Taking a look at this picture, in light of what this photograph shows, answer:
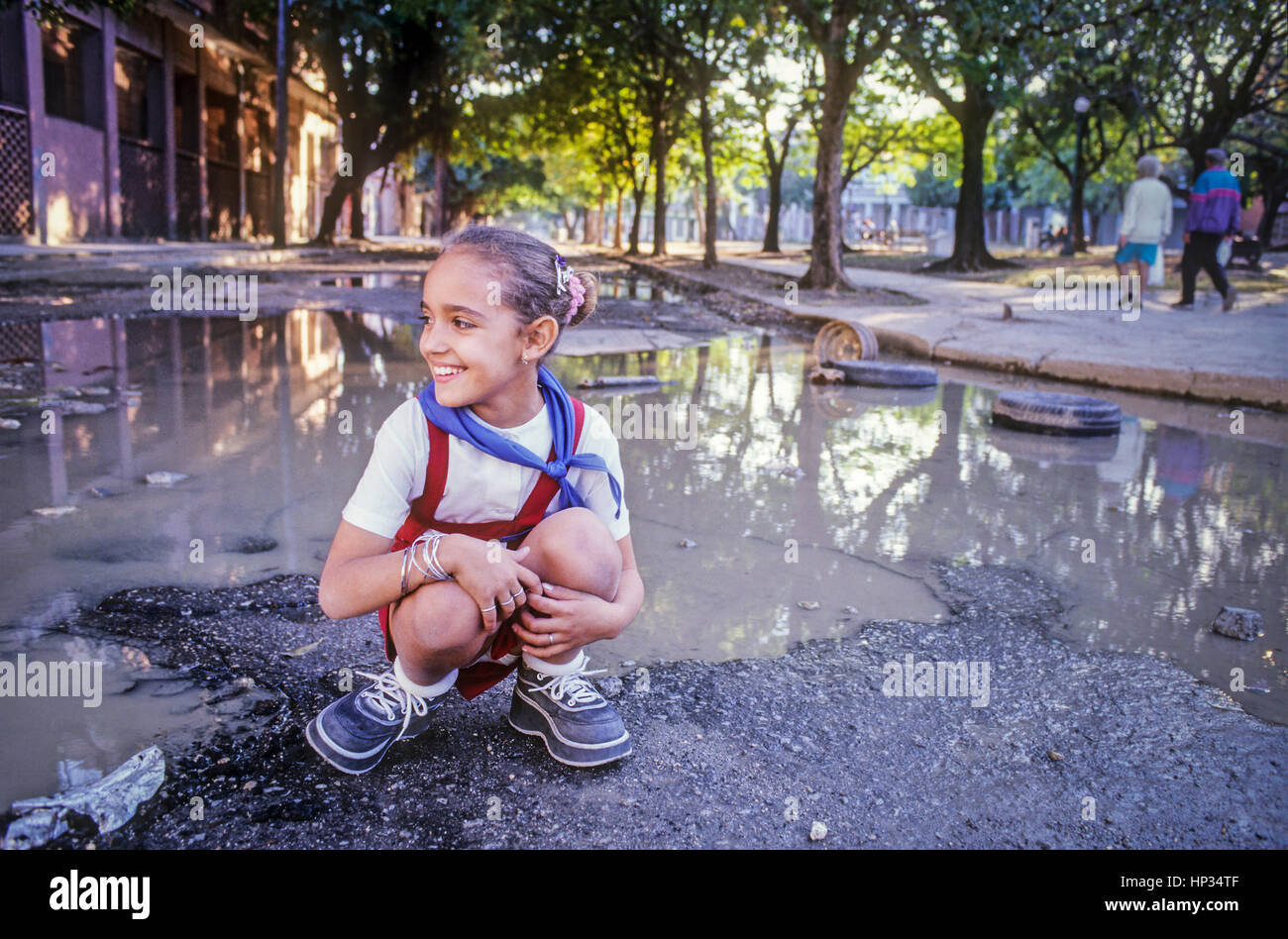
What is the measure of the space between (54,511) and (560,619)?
2.33m

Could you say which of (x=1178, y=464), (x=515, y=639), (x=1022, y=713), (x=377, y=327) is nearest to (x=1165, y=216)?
(x=1178, y=464)

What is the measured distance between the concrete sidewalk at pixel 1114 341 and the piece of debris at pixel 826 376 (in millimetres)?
1807

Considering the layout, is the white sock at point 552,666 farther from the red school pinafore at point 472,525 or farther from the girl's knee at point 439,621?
the girl's knee at point 439,621

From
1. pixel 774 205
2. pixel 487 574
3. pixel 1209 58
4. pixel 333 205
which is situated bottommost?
pixel 487 574

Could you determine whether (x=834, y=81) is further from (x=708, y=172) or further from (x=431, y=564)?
(x=431, y=564)

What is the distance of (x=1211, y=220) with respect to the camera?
11047mm

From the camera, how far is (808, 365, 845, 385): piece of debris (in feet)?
23.0

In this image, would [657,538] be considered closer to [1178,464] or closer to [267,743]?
[267,743]

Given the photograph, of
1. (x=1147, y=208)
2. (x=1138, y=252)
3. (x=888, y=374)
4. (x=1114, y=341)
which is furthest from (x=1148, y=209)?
(x=888, y=374)

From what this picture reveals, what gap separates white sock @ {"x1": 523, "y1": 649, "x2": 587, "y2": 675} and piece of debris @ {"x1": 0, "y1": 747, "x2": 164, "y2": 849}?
71 cm

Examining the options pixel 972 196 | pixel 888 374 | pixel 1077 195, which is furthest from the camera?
pixel 1077 195

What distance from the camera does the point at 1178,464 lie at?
489 cm

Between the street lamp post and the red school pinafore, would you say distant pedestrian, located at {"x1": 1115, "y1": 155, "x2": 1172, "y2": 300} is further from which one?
the street lamp post

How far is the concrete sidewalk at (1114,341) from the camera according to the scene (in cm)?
700
